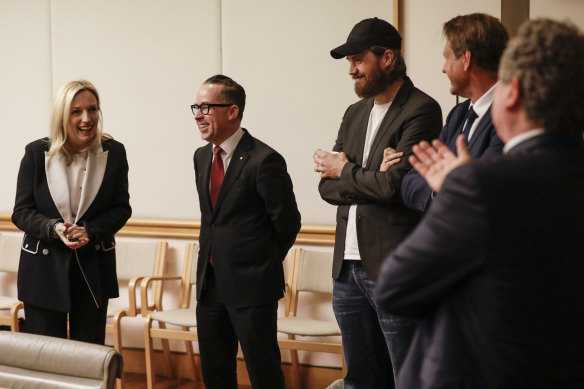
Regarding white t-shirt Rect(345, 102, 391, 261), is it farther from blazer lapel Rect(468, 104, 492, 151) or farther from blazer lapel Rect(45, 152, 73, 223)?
blazer lapel Rect(45, 152, 73, 223)

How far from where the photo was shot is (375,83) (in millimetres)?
2666

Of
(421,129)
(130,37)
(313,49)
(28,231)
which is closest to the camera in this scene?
(421,129)

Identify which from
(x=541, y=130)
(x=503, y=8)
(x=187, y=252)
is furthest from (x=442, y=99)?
(x=541, y=130)

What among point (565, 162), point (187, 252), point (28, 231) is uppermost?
point (565, 162)

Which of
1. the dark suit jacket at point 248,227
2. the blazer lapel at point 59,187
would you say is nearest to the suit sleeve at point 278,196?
the dark suit jacket at point 248,227

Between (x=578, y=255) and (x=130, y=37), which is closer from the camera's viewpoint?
(x=578, y=255)

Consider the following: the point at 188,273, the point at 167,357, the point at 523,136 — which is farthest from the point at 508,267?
the point at 167,357

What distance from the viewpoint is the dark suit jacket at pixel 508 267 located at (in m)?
1.18

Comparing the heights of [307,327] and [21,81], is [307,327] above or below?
below

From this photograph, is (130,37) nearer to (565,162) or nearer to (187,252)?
(187,252)

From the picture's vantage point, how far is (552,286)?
1199mm

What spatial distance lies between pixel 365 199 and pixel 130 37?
302cm

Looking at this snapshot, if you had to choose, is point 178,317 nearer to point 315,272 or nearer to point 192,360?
point 192,360

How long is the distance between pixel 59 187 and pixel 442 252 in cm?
A: 227
